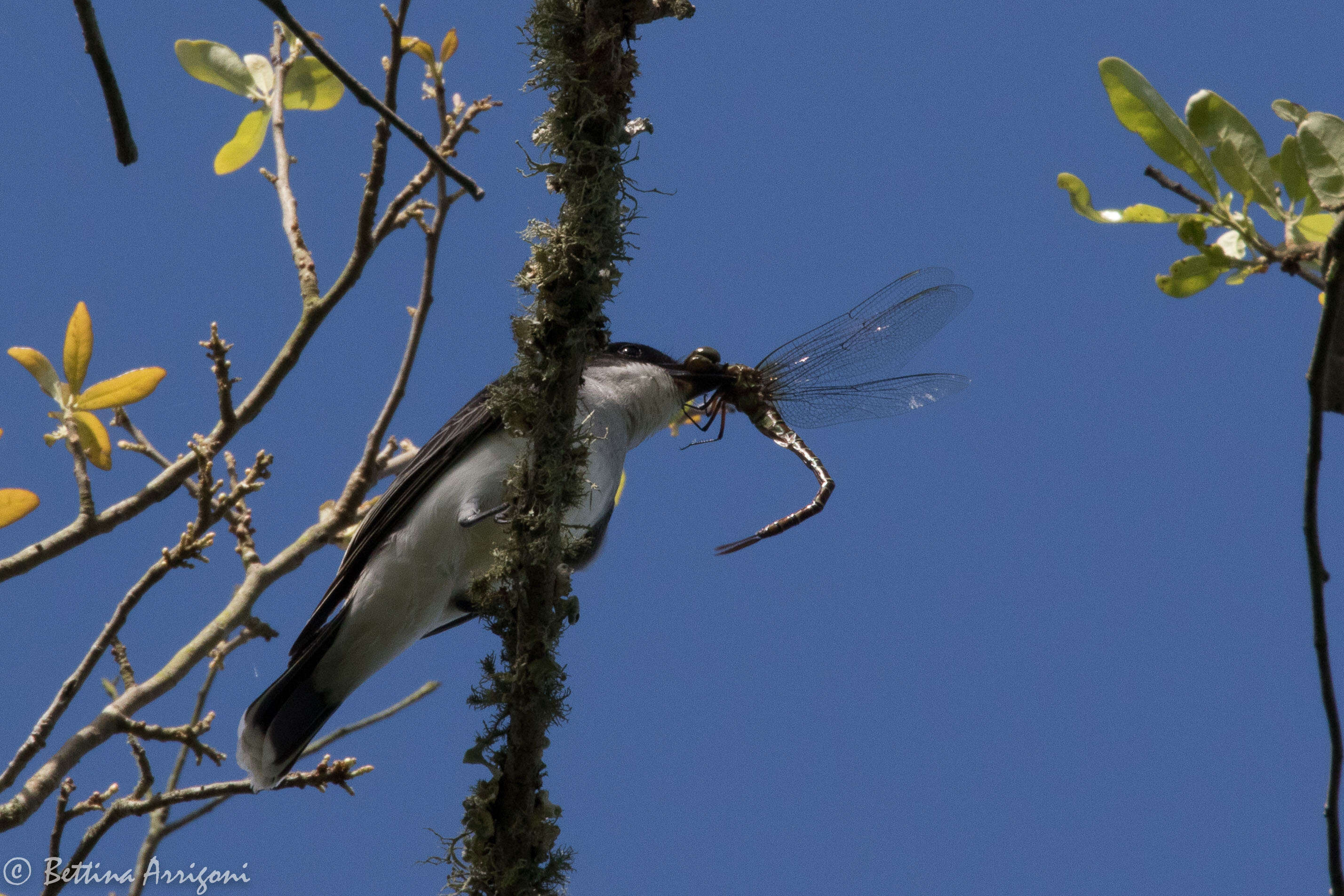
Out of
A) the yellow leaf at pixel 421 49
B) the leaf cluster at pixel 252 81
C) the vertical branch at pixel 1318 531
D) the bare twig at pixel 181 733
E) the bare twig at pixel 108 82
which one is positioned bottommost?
the vertical branch at pixel 1318 531

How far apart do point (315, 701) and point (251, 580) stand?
59 cm

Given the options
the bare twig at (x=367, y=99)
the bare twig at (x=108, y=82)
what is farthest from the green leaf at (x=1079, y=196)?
the bare twig at (x=108, y=82)

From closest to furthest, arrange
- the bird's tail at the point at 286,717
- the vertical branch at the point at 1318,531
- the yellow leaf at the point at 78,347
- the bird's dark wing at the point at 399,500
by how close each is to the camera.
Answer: the vertical branch at the point at 1318,531 < the yellow leaf at the point at 78,347 < the bird's tail at the point at 286,717 < the bird's dark wing at the point at 399,500

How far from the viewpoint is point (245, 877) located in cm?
348

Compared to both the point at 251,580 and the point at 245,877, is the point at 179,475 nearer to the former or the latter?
the point at 251,580

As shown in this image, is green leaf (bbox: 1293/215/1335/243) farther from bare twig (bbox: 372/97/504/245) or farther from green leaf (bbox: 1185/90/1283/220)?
bare twig (bbox: 372/97/504/245)

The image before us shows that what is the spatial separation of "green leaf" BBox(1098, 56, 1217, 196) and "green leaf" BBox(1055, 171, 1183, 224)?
0.25 feet

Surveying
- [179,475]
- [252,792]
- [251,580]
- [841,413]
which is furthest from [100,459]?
[841,413]

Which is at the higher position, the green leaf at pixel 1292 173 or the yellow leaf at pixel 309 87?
the yellow leaf at pixel 309 87

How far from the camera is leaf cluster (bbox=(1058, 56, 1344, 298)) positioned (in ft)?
5.09

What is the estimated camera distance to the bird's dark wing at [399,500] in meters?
3.51

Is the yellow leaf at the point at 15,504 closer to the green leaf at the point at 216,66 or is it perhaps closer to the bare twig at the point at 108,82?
the bare twig at the point at 108,82

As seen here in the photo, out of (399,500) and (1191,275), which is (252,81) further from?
(1191,275)

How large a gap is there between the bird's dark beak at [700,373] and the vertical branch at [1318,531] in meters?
2.63
